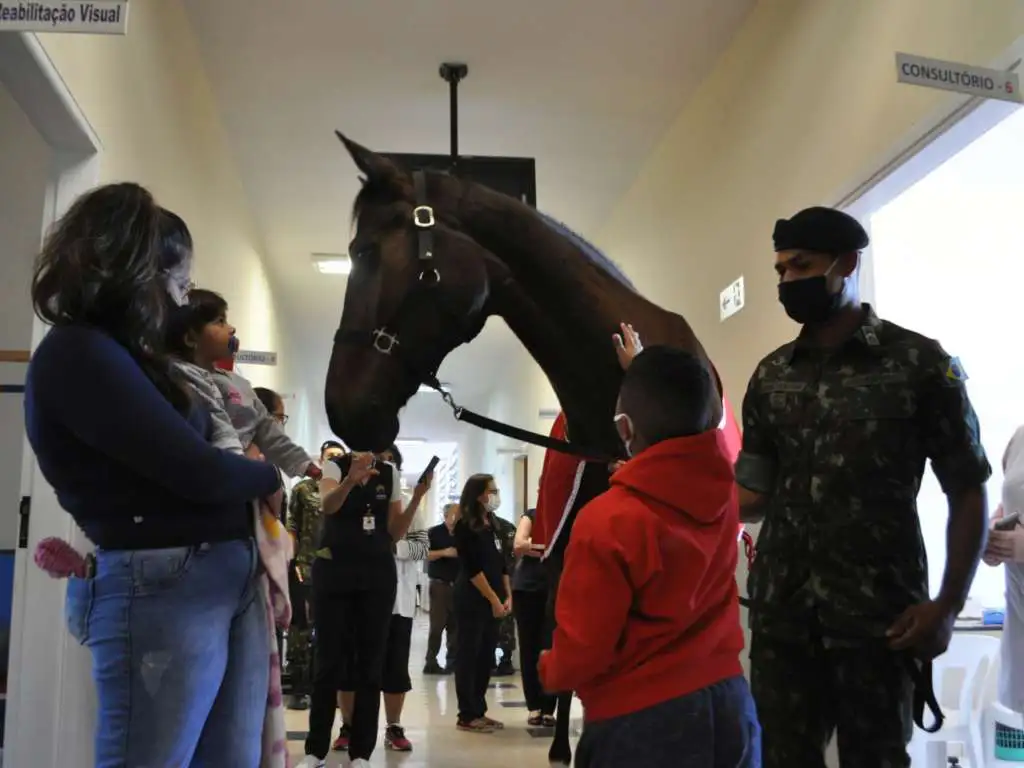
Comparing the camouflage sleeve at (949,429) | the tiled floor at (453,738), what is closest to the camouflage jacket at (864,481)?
the camouflage sleeve at (949,429)

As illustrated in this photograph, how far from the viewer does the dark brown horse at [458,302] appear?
1756 millimetres

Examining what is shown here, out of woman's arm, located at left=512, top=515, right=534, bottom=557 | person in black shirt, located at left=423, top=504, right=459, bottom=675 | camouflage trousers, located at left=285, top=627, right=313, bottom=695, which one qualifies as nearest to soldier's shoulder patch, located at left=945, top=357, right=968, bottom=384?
woman's arm, located at left=512, top=515, right=534, bottom=557

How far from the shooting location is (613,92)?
477cm

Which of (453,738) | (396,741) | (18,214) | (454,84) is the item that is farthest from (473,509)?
(18,214)

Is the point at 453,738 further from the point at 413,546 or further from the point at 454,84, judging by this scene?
the point at 454,84

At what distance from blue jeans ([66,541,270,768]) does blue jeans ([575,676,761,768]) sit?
0.58 metres

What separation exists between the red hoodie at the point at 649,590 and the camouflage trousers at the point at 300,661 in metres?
4.35

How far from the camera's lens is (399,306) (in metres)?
1.76

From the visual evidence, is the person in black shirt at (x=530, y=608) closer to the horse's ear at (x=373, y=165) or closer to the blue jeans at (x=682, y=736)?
the horse's ear at (x=373, y=165)

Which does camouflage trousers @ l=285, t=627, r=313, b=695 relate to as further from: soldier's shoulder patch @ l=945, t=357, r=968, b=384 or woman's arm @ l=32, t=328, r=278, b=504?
soldier's shoulder patch @ l=945, t=357, r=968, b=384

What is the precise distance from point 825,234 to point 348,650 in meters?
2.58

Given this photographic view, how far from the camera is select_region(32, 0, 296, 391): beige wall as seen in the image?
2578 millimetres

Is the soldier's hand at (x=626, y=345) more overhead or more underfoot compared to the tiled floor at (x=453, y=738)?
more overhead

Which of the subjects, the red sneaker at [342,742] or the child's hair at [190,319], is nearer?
the child's hair at [190,319]
